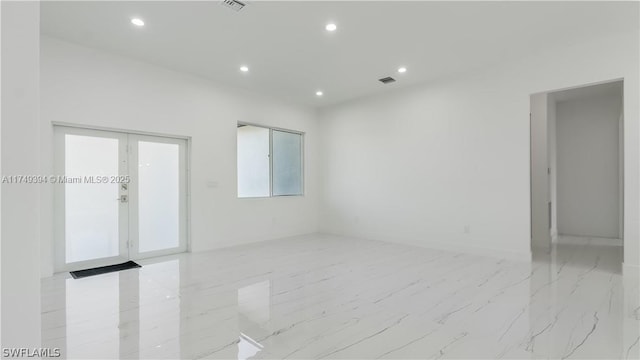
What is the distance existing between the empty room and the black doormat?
11 cm

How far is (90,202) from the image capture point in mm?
4281

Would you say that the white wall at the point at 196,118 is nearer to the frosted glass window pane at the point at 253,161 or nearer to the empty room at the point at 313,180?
the empty room at the point at 313,180

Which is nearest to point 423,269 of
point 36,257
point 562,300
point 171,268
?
point 562,300

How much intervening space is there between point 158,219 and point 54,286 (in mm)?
1652

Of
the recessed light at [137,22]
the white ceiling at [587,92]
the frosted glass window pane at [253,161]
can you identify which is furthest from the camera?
the frosted glass window pane at [253,161]

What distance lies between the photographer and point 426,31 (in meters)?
3.70

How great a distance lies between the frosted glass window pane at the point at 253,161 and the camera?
602cm

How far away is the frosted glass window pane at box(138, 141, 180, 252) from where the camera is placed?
15.7ft

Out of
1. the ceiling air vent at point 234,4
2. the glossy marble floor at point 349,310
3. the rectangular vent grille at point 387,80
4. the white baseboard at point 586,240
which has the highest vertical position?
the ceiling air vent at point 234,4

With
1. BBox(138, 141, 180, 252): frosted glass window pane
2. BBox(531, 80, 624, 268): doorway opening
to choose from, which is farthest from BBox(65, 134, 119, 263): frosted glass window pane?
BBox(531, 80, 624, 268): doorway opening

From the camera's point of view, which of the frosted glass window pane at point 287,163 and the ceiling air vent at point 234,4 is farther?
the frosted glass window pane at point 287,163

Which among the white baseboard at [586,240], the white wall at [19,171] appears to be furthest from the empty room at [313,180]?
the white baseboard at [586,240]

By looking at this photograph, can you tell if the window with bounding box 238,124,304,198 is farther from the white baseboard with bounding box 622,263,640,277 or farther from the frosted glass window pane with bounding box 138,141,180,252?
the white baseboard with bounding box 622,263,640,277

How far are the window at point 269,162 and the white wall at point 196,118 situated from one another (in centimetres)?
20
